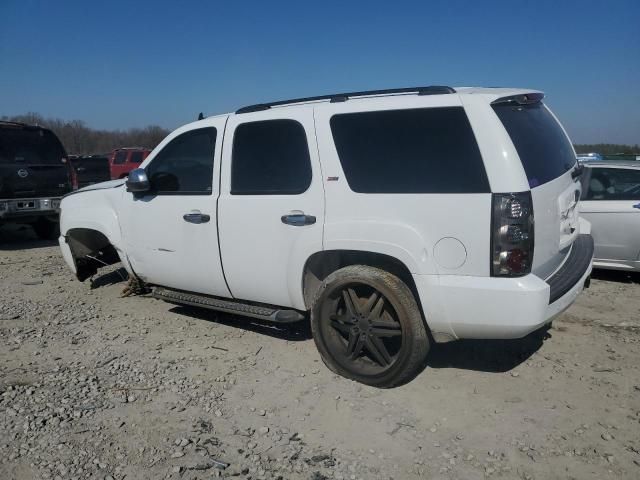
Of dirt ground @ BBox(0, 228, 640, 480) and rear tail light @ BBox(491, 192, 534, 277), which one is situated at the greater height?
rear tail light @ BBox(491, 192, 534, 277)

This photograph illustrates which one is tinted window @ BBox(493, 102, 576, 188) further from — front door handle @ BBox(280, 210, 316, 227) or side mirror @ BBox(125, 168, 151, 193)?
side mirror @ BBox(125, 168, 151, 193)

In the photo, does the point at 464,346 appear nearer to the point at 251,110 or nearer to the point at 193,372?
the point at 193,372

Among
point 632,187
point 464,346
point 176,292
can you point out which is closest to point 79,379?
point 176,292

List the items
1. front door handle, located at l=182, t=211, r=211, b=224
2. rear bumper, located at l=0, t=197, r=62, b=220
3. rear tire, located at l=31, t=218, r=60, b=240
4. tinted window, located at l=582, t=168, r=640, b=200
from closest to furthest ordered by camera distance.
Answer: front door handle, located at l=182, t=211, r=211, b=224, tinted window, located at l=582, t=168, r=640, b=200, rear bumper, located at l=0, t=197, r=62, b=220, rear tire, located at l=31, t=218, r=60, b=240

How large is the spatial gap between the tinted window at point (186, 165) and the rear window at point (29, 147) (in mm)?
5972

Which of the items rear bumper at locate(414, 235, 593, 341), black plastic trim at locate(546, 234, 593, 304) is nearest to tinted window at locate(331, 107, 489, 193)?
rear bumper at locate(414, 235, 593, 341)

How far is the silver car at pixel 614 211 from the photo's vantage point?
241 inches

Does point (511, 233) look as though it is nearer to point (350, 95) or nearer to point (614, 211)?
point (350, 95)

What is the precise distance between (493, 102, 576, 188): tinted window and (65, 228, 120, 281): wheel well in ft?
14.5

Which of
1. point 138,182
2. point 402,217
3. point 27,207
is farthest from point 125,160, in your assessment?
point 402,217

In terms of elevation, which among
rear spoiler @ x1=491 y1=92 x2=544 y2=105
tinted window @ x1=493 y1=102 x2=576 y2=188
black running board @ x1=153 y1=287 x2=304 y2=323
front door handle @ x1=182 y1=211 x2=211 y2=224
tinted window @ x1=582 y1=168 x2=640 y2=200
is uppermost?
rear spoiler @ x1=491 y1=92 x2=544 y2=105

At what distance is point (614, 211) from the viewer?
6.20 m

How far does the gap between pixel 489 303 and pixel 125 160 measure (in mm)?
22214

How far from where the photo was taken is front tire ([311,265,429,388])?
3.49m
